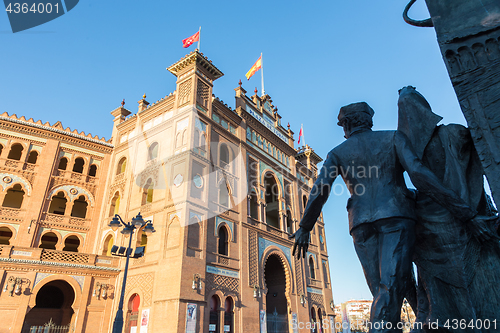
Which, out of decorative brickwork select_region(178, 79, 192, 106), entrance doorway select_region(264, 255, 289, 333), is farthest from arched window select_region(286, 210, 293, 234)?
decorative brickwork select_region(178, 79, 192, 106)

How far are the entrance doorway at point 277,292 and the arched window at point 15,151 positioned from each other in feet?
54.6

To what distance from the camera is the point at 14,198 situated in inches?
754

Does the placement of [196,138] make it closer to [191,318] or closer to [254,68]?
[191,318]

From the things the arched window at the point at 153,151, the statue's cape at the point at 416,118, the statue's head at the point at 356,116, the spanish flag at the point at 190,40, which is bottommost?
the statue's cape at the point at 416,118

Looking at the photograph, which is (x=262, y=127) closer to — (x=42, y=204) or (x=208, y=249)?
(x=208, y=249)

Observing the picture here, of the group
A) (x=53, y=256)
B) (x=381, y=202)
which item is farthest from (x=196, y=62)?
(x=381, y=202)

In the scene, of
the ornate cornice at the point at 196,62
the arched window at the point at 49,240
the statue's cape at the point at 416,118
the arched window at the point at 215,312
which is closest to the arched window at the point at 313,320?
the arched window at the point at 215,312

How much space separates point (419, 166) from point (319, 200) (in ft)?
2.50

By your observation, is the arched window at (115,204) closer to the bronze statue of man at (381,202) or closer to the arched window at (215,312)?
the arched window at (215,312)

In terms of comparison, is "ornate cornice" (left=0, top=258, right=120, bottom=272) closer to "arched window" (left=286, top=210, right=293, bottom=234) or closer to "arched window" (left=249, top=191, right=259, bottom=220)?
"arched window" (left=249, top=191, right=259, bottom=220)

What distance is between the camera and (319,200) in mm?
2568

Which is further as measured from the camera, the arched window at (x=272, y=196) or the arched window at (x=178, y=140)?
the arched window at (x=272, y=196)

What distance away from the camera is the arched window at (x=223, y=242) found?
17188 millimetres

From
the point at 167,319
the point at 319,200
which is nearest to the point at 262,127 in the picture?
the point at 167,319
